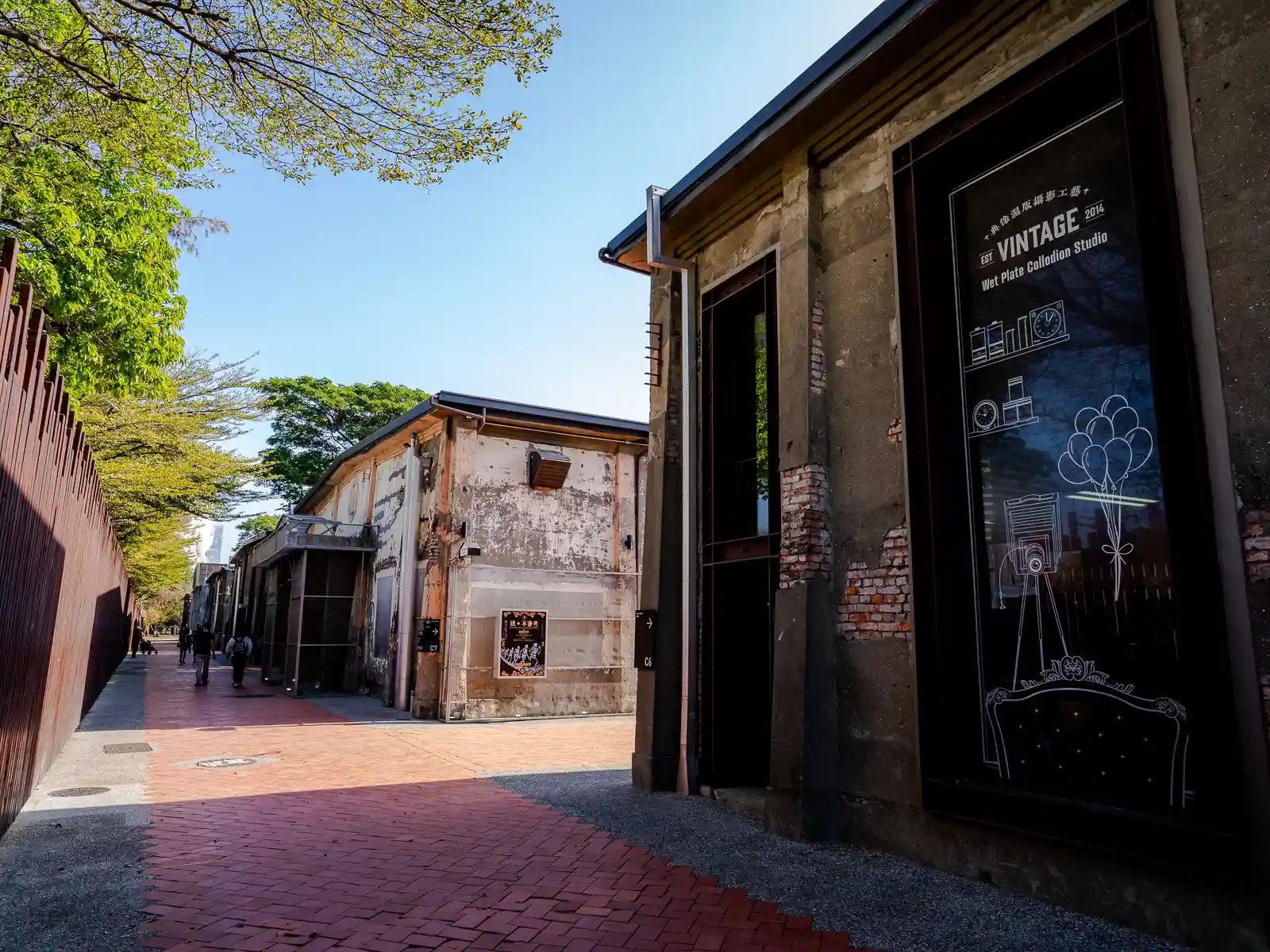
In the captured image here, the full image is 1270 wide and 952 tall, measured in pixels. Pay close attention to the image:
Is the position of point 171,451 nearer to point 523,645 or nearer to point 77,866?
point 523,645

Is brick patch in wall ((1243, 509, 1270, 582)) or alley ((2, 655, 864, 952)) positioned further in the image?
alley ((2, 655, 864, 952))

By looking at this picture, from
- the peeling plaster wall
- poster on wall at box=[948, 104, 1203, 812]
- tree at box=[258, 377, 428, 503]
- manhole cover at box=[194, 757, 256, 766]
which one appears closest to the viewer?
poster on wall at box=[948, 104, 1203, 812]

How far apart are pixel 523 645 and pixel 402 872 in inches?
399

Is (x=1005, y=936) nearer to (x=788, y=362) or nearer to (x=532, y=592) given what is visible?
(x=788, y=362)

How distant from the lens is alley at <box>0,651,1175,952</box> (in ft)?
13.6

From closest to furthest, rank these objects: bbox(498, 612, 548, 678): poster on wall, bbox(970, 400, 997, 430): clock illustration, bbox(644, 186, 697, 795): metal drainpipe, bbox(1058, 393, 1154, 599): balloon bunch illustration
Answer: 1. bbox(1058, 393, 1154, 599): balloon bunch illustration
2. bbox(970, 400, 997, 430): clock illustration
3. bbox(644, 186, 697, 795): metal drainpipe
4. bbox(498, 612, 548, 678): poster on wall

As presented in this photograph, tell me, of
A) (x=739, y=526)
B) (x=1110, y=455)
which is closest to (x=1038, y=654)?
(x=1110, y=455)

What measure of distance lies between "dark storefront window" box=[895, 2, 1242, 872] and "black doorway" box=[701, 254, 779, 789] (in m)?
1.99

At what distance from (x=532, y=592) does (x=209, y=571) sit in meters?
43.6

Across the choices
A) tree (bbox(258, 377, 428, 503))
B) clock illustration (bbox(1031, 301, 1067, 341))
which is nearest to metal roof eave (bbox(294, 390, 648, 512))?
clock illustration (bbox(1031, 301, 1067, 341))

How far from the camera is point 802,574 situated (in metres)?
6.48

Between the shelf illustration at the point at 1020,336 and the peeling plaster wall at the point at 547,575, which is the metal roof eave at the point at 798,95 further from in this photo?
the peeling plaster wall at the point at 547,575

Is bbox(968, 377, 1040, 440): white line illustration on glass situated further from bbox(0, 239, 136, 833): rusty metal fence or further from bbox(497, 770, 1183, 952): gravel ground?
bbox(0, 239, 136, 833): rusty metal fence

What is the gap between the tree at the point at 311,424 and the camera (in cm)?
3719
